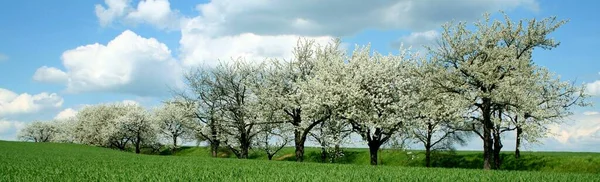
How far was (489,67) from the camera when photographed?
140 ft

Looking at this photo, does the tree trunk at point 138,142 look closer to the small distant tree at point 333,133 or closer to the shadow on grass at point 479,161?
the small distant tree at point 333,133

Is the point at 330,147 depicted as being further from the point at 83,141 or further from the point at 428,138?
the point at 83,141

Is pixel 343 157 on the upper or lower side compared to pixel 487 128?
lower

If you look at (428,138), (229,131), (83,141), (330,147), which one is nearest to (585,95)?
(428,138)

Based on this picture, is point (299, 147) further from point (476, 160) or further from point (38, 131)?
point (38, 131)

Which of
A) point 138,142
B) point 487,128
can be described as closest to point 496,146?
point 487,128

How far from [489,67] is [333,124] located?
1441 centimetres

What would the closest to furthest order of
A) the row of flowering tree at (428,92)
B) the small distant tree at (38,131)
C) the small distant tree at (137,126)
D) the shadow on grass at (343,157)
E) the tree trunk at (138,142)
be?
the row of flowering tree at (428,92) < the shadow on grass at (343,157) < the tree trunk at (138,142) < the small distant tree at (137,126) < the small distant tree at (38,131)

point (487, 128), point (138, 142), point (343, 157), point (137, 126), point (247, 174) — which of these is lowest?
point (343, 157)

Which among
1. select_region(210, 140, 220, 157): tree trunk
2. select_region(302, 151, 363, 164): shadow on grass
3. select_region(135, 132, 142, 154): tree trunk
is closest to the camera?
select_region(210, 140, 220, 157): tree trunk

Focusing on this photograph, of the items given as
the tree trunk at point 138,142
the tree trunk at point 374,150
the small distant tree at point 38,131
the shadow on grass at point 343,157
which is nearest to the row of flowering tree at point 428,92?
the tree trunk at point 374,150

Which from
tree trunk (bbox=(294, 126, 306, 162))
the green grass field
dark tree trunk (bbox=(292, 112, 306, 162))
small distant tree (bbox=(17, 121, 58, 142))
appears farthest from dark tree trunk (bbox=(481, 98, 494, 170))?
small distant tree (bbox=(17, 121, 58, 142))

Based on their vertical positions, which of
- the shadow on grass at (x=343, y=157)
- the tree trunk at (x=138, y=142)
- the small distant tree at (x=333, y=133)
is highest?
the small distant tree at (x=333, y=133)

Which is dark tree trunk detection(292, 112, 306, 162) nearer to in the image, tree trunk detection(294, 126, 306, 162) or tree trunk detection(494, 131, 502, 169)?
tree trunk detection(294, 126, 306, 162)
